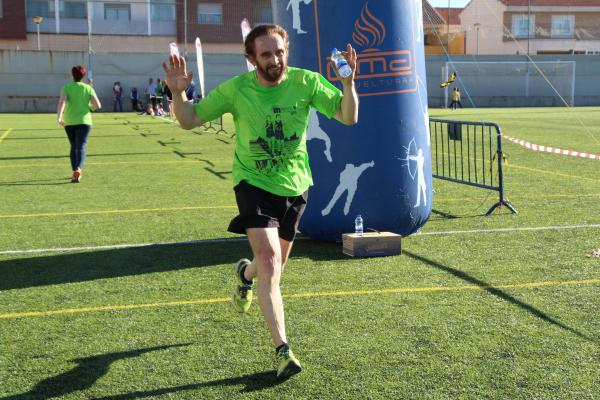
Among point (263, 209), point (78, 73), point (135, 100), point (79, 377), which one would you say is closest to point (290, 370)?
point (263, 209)

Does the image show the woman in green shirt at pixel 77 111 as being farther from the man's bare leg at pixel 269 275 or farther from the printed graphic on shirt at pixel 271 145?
the man's bare leg at pixel 269 275

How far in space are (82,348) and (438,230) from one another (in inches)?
201

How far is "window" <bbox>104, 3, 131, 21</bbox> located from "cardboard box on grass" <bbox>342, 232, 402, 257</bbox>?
42.5 m

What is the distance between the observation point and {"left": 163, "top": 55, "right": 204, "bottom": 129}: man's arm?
4508 mm

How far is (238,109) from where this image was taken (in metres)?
4.77

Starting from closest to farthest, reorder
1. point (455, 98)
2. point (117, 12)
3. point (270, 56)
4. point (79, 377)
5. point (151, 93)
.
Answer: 1. point (79, 377)
2. point (270, 56)
3. point (151, 93)
4. point (455, 98)
5. point (117, 12)

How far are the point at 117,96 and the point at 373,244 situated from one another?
3902 cm

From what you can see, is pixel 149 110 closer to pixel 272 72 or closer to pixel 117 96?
pixel 117 96

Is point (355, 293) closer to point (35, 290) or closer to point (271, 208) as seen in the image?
point (271, 208)

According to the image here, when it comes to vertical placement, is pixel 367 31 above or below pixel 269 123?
above

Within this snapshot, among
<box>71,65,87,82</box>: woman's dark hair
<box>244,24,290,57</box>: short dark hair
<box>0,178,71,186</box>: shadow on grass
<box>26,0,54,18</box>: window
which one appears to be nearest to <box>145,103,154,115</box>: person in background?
<box>26,0,54,18</box>: window

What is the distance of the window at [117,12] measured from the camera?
4719 centimetres

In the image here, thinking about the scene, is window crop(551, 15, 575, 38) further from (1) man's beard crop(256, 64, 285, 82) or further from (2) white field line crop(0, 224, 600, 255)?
(1) man's beard crop(256, 64, 285, 82)

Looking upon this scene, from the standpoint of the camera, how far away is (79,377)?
4445mm
